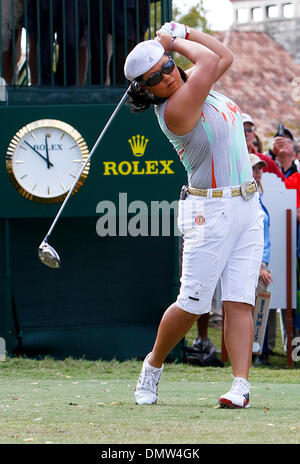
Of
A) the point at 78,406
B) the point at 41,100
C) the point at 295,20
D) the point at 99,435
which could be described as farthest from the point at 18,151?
the point at 295,20

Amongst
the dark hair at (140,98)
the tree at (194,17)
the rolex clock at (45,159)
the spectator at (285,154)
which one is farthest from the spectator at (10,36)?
the tree at (194,17)

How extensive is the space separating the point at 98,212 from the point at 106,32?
5.88 feet

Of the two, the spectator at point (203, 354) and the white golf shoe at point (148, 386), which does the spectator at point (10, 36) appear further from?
the white golf shoe at point (148, 386)

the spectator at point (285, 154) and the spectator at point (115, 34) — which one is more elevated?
the spectator at point (115, 34)

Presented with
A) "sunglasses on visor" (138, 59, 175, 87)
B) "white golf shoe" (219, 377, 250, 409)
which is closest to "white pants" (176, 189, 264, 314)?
"white golf shoe" (219, 377, 250, 409)

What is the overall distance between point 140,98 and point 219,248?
0.92m

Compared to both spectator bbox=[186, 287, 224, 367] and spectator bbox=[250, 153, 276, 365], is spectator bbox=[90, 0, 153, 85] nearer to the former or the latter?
spectator bbox=[250, 153, 276, 365]

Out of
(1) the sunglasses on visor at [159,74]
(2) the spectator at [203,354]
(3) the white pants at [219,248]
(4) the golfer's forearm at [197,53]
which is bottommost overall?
(2) the spectator at [203,354]

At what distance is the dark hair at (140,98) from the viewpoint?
17.9ft

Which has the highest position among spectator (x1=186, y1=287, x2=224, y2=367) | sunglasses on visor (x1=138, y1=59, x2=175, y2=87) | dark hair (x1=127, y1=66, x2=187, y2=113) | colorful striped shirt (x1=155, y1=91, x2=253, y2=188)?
sunglasses on visor (x1=138, y1=59, x2=175, y2=87)

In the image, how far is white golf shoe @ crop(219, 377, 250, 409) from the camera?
18.0ft

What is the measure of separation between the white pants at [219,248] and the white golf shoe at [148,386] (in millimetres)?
454
